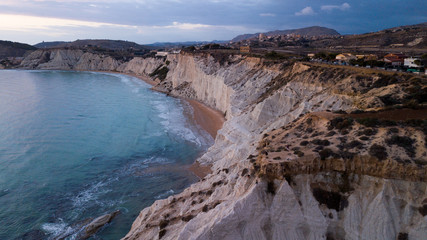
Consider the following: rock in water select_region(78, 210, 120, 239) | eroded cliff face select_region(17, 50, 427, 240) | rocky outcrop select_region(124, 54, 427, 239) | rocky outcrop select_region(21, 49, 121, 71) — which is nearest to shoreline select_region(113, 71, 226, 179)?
rocky outcrop select_region(124, 54, 427, 239)

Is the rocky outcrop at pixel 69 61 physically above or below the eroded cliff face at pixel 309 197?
above

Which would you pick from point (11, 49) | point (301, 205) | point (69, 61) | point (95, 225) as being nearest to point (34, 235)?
point (95, 225)

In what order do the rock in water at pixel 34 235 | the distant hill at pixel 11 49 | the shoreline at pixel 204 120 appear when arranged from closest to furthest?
the rock in water at pixel 34 235
the shoreline at pixel 204 120
the distant hill at pixel 11 49

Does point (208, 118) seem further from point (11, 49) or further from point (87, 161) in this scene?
point (11, 49)

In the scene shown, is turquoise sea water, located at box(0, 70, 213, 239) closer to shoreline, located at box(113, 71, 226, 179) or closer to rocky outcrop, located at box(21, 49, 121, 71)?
shoreline, located at box(113, 71, 226, 179)

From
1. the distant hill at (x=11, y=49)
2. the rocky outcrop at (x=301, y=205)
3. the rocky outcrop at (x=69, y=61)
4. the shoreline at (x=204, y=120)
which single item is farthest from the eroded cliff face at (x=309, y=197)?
the distant hill at (x=11, y=49)

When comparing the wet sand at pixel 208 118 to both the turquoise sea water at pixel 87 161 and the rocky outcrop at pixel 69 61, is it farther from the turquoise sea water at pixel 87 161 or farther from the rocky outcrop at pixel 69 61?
the rocky outcrop at pixel 69 61

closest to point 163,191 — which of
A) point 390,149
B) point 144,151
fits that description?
point 144,151
